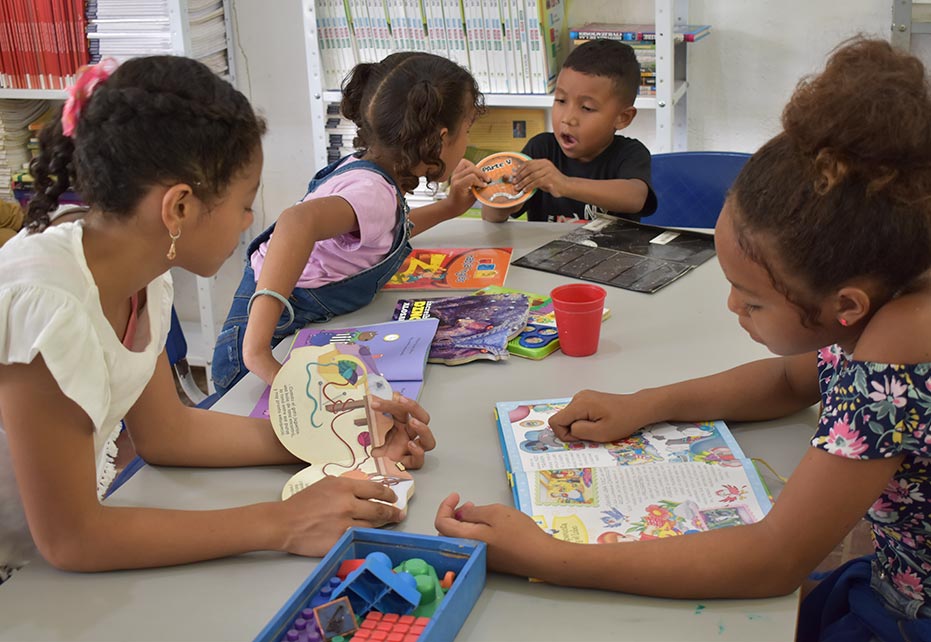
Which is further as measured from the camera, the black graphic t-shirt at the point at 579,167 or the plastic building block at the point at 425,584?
the black graphic t-shirt at the point at 579,167

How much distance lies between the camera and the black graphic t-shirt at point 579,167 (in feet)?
7.51

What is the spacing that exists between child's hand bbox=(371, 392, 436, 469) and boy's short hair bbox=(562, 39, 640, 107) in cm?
139

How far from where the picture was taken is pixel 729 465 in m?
1.09

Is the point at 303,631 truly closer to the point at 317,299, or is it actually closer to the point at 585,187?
the point at 317,299

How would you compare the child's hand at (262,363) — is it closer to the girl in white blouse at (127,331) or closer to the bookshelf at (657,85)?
the girl in white blouse at (127,331)

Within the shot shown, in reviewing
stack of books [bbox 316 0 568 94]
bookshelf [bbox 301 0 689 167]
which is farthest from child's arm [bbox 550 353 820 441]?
stack of books [bbox 316 0 568 94]

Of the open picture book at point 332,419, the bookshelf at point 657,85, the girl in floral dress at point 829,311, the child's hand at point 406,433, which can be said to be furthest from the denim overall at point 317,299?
the bookshelf at point 657,85

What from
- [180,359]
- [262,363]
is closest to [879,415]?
[262,363]

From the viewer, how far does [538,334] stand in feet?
4.88

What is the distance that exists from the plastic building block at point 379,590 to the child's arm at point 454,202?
124cm

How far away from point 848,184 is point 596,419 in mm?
445

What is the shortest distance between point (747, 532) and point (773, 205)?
325 mm

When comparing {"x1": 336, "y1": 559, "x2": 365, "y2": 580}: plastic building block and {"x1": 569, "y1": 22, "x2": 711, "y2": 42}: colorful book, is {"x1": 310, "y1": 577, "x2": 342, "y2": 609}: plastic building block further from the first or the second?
{"x1": 569, "y1": 22, "x2": 711, "y2": 42}: colorful book

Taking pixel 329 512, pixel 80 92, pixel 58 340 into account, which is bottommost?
pixel 329 512
